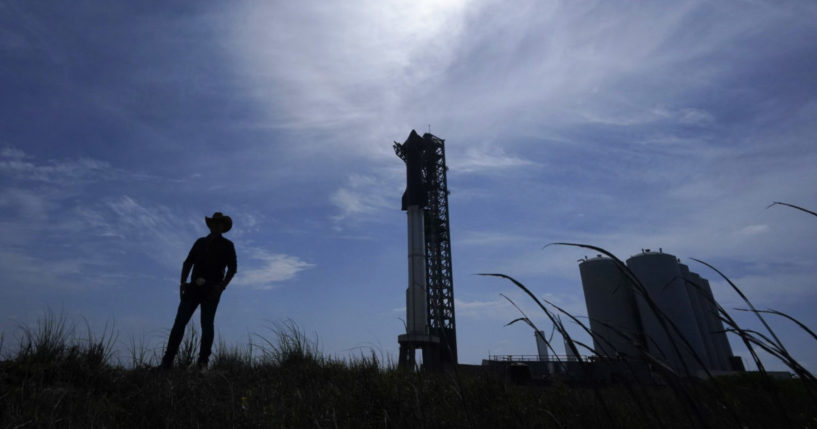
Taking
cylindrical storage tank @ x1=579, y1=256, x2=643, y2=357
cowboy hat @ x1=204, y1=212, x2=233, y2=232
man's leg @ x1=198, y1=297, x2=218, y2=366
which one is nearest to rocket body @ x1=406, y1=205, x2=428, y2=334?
cylindrical storage tank @ x1=579, y1=256, x2=643, y2=357

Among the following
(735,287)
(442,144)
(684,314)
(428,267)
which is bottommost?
(735,287)

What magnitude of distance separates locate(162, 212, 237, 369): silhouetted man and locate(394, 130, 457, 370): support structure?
28.8m

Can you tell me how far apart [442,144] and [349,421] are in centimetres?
4351

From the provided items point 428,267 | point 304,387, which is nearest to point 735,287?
point 304,387

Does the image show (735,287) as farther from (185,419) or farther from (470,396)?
(185,419)

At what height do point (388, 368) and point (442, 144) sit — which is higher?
point (442, 144)

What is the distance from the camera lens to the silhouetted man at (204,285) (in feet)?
21.1

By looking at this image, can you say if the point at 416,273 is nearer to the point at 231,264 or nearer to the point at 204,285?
the point at 231,264

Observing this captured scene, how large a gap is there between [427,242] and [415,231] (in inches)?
136

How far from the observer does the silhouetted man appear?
644cm

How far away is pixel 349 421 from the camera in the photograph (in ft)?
11.1

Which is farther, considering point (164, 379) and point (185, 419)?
point (164, 379)

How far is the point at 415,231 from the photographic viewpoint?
1531 inches

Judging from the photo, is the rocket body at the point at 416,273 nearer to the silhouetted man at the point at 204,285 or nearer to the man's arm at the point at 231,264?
the man's arm at the point at 231,264
